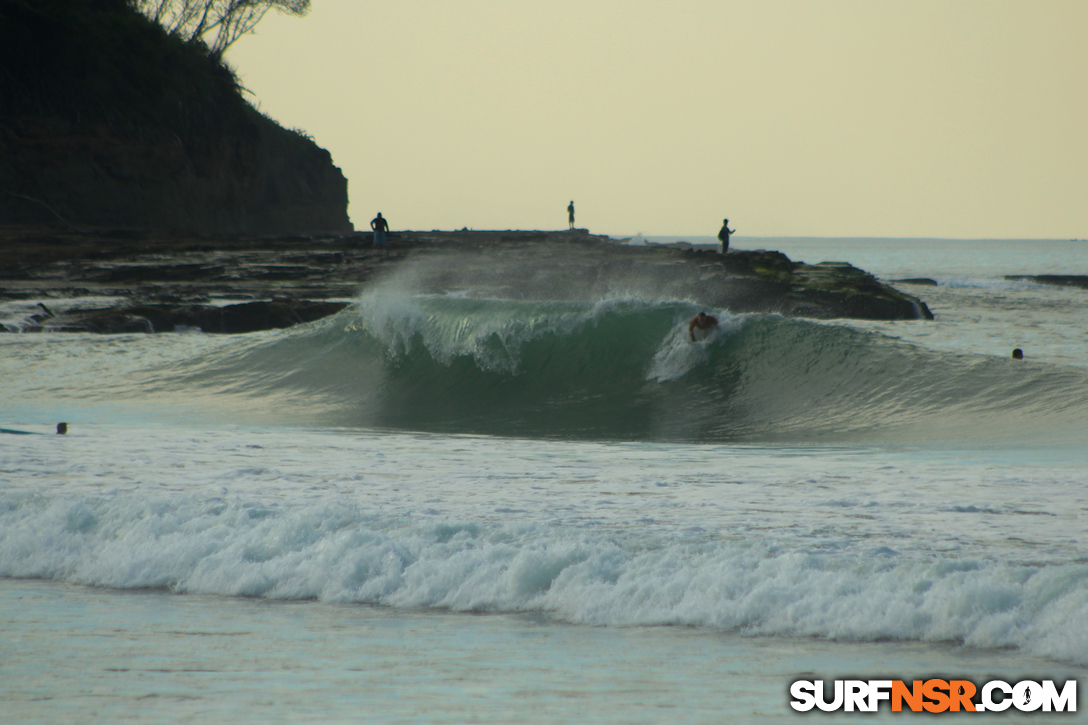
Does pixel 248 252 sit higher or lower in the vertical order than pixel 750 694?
higher

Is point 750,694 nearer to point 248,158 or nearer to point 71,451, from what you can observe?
point 71,451

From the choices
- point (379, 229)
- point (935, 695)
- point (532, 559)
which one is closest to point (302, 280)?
point (379, 229)

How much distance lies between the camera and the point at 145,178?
3919cm

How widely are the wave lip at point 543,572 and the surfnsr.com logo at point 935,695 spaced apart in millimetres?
432

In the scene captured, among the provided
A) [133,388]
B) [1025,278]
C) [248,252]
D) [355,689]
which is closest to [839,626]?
[355,689]

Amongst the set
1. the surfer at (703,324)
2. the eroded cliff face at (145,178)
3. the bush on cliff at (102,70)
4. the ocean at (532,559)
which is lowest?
the ocean at (532,559)

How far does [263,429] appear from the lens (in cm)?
1045

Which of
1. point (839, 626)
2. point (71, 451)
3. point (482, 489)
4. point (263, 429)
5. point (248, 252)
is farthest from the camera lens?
point (248, 252)

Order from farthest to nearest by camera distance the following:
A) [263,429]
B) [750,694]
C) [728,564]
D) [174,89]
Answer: [174,89] → [263,429] → [728,564] → [750,694]

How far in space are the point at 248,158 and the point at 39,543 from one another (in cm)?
4466

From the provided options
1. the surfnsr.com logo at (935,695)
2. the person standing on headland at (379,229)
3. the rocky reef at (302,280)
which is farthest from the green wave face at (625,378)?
the person standing on headland at (379,229)

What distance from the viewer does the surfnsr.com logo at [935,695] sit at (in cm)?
346

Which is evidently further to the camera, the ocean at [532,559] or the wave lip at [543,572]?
the wave lip at [543,572]

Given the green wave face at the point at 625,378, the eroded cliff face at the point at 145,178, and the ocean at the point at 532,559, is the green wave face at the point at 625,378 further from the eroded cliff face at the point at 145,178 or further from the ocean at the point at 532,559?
the eroded cliff face at the point at 145,178
